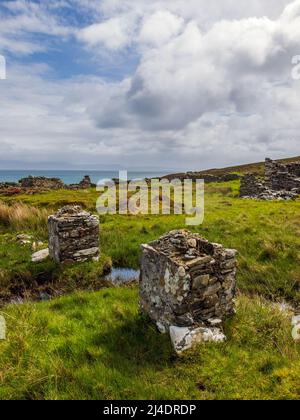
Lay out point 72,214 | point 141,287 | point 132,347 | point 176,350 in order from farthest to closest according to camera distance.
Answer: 1. point 72,214
2. point 141,287
3. point 132,347
4. point 176,350

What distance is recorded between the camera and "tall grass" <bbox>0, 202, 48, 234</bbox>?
22608 millimetres

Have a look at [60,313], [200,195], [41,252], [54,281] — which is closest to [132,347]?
[60,313]

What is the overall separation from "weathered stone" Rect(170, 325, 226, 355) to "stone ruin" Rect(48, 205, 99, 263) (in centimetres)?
872

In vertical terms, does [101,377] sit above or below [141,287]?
below

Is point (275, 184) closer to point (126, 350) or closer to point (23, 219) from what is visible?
point (23, 219)

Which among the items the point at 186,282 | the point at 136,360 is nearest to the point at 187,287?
the point at 186,282

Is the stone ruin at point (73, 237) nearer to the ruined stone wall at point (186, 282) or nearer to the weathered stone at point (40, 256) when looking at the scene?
the weathered stone at point (40, 256)

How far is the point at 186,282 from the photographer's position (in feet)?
26.2

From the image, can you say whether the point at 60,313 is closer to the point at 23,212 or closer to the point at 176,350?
the point at 176,350

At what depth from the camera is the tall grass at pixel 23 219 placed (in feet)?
74.2

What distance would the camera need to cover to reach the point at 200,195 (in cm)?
3938

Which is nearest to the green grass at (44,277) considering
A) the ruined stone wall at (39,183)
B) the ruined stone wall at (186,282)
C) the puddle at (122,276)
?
the puddle at (122,276)
